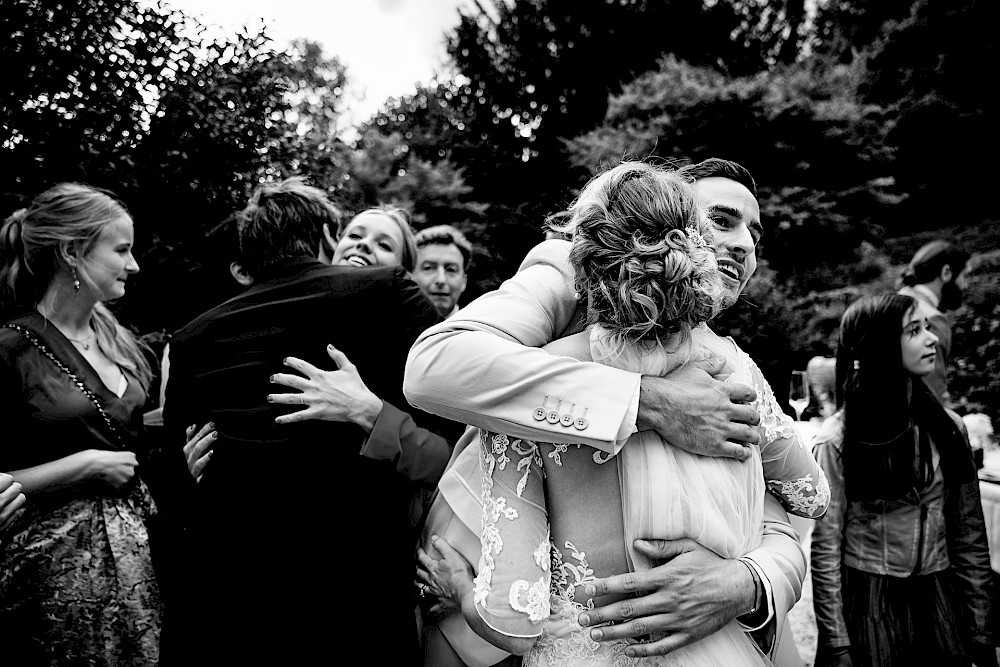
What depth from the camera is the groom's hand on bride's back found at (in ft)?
4.43

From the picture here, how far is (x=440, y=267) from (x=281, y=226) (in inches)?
78.8

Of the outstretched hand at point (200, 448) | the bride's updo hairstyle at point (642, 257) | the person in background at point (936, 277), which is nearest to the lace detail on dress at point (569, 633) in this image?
the bride's updo hairstyle at point (642, 257)

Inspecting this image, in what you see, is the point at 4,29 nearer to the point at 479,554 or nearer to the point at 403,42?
the point at 479,554

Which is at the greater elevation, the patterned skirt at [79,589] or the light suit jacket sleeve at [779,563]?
the light suit jacket sleeve at [779,563]

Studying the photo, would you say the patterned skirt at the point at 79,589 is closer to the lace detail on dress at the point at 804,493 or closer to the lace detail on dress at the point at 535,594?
the lace detail on dress at the point at 535,594

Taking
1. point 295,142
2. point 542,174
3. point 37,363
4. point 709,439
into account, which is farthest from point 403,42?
point 709,439

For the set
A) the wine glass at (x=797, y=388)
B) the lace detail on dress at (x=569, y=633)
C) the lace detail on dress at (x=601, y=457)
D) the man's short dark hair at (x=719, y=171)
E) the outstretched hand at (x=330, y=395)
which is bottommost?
the wine glass at (x=797, y=388)

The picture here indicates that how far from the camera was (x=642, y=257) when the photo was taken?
1315 mm

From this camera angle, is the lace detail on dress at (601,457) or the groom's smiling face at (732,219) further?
the groom's smiling face at (732,219)

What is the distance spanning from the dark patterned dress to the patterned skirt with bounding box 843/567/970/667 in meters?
2.69

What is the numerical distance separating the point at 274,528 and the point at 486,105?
18.3m

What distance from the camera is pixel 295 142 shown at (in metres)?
3.61

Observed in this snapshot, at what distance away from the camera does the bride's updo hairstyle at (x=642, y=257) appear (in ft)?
4.32

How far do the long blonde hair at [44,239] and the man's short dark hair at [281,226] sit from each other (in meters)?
0.71
